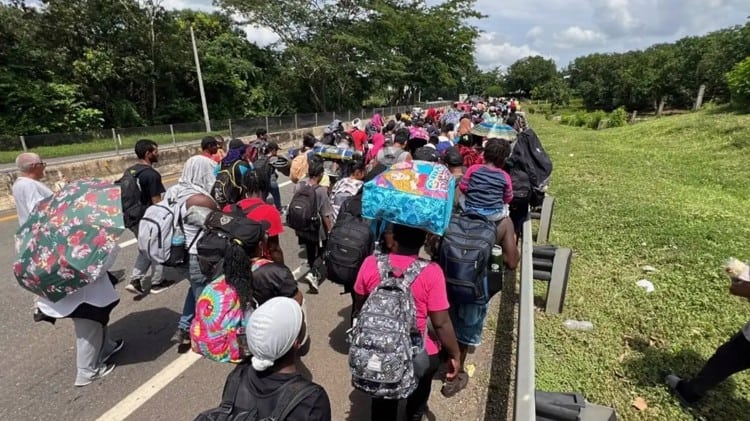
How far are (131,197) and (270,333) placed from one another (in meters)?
3.97

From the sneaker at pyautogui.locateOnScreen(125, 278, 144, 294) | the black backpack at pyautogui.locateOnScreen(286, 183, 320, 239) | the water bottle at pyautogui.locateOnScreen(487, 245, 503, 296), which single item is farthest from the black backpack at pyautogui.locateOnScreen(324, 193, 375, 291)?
the sneaker at pyautogui.locateOnScreen(125, 278, 144, 294)

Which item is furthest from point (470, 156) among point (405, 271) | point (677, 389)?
point (405, 271)

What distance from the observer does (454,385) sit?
309cm

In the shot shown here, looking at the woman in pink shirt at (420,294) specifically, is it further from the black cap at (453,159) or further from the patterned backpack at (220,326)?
the black cap at (453,159)

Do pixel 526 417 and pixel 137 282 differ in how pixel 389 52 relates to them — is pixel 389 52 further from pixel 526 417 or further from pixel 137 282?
pixel 526 417

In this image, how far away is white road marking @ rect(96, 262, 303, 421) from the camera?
290 cm

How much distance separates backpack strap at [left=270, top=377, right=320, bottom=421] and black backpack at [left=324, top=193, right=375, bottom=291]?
1439 mm

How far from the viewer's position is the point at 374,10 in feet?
83.8

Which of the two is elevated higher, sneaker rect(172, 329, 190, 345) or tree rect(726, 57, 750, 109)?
tree rect(726, 57, 750, 109)

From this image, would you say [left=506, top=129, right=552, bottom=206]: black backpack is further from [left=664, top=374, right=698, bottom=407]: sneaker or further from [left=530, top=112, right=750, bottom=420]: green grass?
[left=664, top=374, right=698, bottom=407]: sneaker

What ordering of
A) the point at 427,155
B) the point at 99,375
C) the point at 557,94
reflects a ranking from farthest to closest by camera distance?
the point at 557,94
the point at 427,155
the point at 99,375

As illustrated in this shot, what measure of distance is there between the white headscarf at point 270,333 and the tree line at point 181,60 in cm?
2264

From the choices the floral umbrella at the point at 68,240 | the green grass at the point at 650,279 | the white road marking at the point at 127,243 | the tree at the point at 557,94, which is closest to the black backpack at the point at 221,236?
the floral umbrella at the point at 68,240

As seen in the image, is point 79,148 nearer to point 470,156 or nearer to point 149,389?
point 149,389
